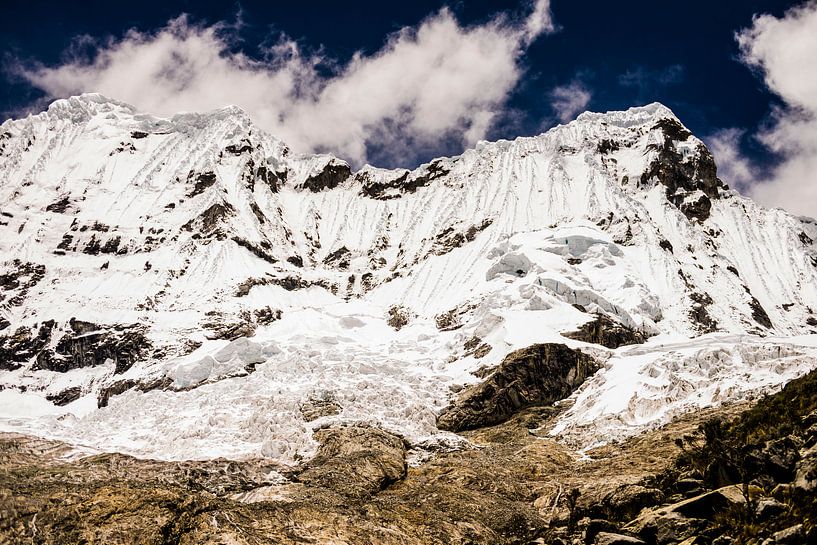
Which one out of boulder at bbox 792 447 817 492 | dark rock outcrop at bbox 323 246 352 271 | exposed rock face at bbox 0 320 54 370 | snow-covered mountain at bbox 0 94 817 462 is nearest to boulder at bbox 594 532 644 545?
boulder at bbox 792 447 817 492

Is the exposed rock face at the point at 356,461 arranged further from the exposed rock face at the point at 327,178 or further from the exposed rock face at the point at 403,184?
the exposed rock face at the point at 327,178

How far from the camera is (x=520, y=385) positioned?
4894 centimetres

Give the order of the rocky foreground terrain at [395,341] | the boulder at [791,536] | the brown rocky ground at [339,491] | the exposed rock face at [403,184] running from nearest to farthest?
1. the boulder at [791,536]
2. the brown rocky ground at [339,491]
3. the rocky foreground terrain at [395,341]
4. the exposed rock face at [403,184]

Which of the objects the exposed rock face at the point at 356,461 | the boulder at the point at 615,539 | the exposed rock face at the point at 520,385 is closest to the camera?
the boulder at the point at 615,539

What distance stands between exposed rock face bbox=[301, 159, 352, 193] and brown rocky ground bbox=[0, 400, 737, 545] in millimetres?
94173

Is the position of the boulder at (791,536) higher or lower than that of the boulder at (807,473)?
lower

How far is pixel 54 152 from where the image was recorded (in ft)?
406

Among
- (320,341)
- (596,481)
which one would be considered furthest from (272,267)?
(596,481)

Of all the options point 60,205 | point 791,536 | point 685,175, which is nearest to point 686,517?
point 791,536

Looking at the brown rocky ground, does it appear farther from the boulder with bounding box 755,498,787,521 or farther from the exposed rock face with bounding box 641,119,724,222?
the exposed rock face with bounding box 641,119,724,222

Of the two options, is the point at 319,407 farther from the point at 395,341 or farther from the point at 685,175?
the point at 685,175

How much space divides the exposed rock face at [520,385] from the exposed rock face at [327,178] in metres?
86.9

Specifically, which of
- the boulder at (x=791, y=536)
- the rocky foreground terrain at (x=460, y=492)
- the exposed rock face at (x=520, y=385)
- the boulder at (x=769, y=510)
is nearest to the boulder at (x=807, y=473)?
the rocky foreground terrain at (x=460, y=492)

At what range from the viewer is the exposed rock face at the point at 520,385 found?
46.7 meters
